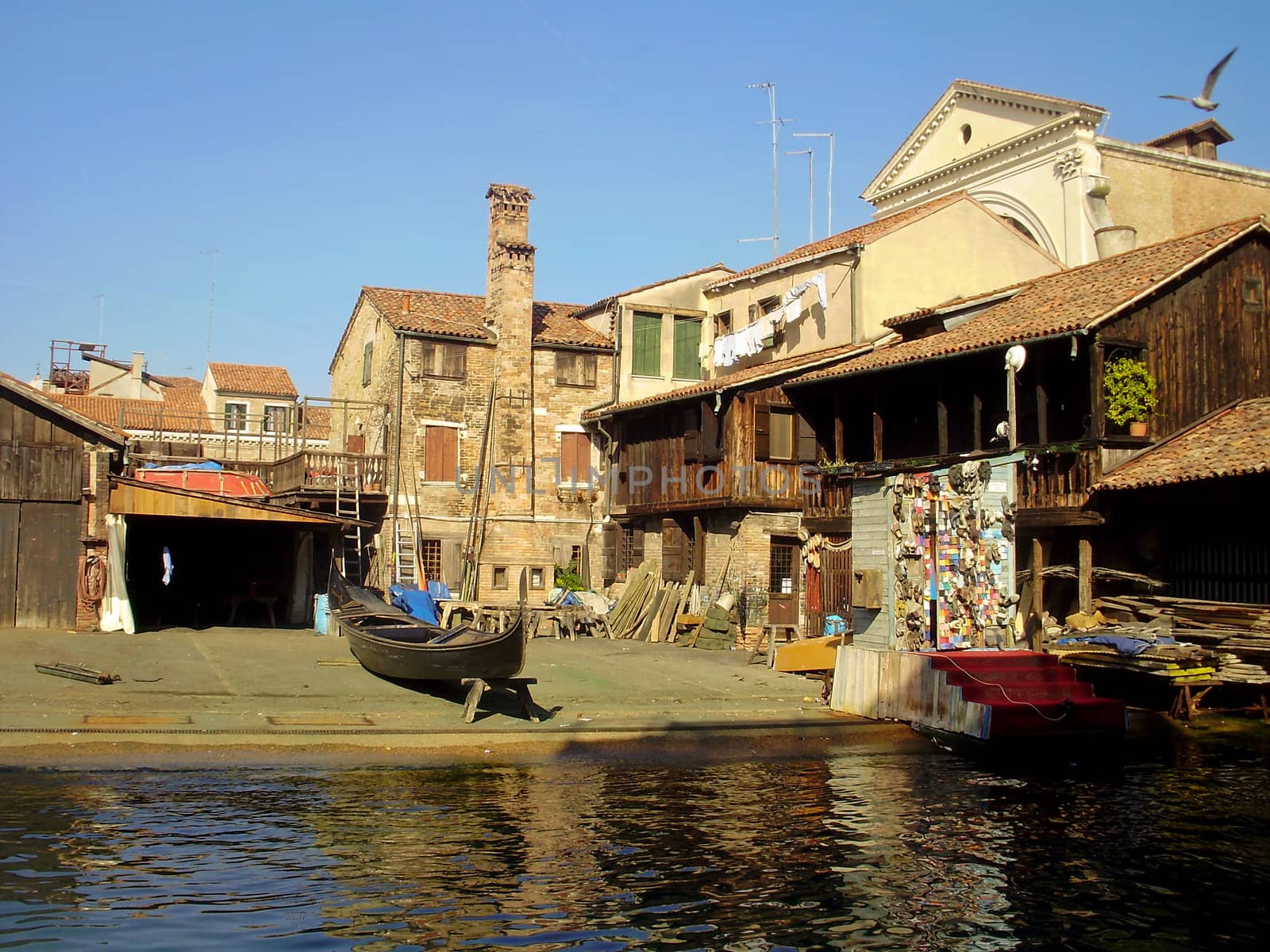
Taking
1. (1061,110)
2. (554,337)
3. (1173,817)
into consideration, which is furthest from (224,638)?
(1061,110)

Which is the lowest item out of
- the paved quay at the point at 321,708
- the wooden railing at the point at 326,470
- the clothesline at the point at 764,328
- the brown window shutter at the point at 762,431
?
the paved quay at the point at 321,708

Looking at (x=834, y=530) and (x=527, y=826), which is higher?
(x=834, y=530)

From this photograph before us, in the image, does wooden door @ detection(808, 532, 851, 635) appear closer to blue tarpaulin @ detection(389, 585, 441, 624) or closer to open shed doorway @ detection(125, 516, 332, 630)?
blue tarpaulin @ detection(389, 585, 441, 624)

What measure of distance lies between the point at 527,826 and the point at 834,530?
594 inches

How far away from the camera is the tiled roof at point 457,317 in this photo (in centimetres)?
3189

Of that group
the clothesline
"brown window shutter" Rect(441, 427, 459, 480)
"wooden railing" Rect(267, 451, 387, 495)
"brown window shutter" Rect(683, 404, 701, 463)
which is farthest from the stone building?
"brown window shutter" Rect(683, 404, 701, 463)

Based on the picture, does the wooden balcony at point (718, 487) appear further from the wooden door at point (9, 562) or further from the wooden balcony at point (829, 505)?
the wooden door at point (9, 562)

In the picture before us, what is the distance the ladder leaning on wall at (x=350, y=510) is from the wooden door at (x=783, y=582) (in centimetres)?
1036

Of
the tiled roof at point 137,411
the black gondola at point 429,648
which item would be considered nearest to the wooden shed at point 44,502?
the black gondola at point 429,648

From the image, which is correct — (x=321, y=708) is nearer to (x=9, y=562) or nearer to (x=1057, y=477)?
(x=9, y=562)

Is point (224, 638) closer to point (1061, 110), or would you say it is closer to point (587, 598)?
point (587, 598)

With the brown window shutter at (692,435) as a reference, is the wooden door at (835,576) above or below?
below

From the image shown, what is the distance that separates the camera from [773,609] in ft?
87.2

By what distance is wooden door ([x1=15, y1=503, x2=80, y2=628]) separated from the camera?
21297mm
